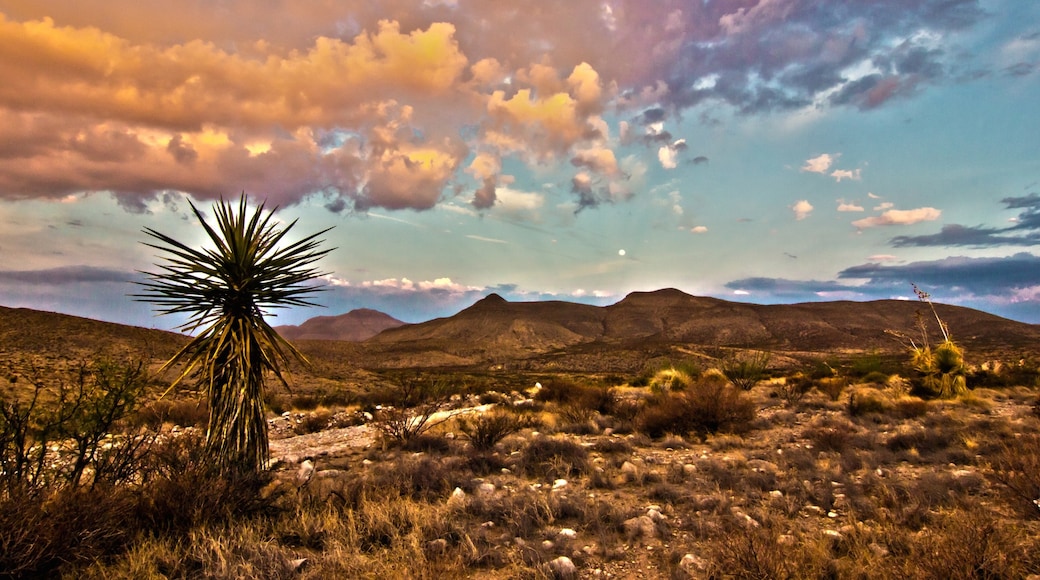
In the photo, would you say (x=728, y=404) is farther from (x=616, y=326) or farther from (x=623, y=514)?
(x=616, y=326)

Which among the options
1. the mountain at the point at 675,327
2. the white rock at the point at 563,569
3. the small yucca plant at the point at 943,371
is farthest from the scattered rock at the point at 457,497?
the mountain at the point at 675,327

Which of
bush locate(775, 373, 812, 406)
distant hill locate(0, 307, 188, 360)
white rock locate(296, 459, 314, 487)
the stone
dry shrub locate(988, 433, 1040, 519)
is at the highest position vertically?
distant hill locate(0, 307, 188, 360)

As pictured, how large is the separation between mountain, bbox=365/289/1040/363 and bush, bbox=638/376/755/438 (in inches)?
3399

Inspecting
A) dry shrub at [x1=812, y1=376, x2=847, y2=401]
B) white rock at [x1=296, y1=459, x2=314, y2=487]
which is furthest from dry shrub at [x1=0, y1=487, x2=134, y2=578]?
dry shrub at [x1=812, y1=376, x2=847, y2=401]

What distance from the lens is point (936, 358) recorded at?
16609 millimetres

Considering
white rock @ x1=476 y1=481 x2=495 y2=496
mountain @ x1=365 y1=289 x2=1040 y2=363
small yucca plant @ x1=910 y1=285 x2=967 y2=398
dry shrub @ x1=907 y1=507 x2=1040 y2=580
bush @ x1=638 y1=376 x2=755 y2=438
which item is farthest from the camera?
mountain @ x1=365 y1=289 x2=1040 y2=363

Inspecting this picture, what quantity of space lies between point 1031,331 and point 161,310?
149 meters

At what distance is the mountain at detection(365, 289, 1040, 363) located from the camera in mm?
102750

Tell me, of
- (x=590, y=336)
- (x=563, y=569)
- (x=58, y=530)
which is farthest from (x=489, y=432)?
(x=590, y=336)

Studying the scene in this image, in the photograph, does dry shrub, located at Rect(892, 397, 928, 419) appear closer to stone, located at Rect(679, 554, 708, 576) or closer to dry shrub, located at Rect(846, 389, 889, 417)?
dry shrub, located at Rect(846, 389, 889, 417)

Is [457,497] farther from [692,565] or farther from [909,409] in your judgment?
[909,409]

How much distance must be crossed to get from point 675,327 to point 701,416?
13880 centimetres

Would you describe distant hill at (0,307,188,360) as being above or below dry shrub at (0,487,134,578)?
above

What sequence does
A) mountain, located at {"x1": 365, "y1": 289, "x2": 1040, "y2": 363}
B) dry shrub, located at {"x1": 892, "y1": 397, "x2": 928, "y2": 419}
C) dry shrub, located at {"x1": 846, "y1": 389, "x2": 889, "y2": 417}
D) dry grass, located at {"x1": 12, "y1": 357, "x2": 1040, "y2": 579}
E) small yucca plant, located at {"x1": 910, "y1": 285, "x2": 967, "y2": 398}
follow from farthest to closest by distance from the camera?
mountain, located at {"x1": 365, "y1": 289, "x2": 1040, "y2": 363}, small yucca plant, located at {"x1": 910, "y1": 285, "x2": 967, "y2": 398}, dry shrub, located at {"x1": 846, "y1": 389, "x2": 889, "y2": 417}, dry shrub, located at {"x1": 892, "y1": 397, "x2": 928, "y2": 419}, dry grass, located at {"x1": 12, "y1": 357, "x2": 1040, "y2": 579}
